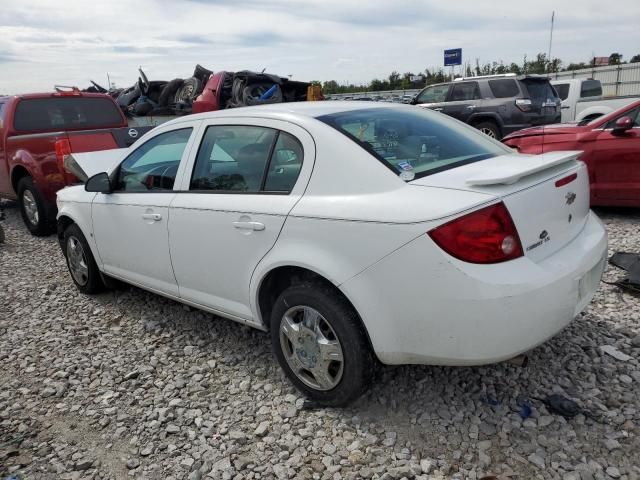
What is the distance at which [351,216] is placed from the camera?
249 centimetres

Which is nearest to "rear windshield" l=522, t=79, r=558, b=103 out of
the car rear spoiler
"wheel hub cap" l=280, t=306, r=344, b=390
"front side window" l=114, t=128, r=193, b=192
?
the car rear spoiler

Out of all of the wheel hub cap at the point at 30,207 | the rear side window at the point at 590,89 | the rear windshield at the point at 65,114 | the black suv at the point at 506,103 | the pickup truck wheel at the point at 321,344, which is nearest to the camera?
the pickup truck wheel at the point at 321,344

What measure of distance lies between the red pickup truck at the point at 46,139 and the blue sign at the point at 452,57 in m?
19.3

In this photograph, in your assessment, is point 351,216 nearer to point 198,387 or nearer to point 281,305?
point 281,305

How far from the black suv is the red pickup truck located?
6974mm

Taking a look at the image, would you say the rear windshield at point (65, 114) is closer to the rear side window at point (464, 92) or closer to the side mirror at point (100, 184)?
the side mirror at point (100, 184)

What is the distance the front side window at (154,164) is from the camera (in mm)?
3656

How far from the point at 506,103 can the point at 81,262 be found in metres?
10.1

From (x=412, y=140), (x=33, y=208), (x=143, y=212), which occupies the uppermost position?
(x=412, y=140)

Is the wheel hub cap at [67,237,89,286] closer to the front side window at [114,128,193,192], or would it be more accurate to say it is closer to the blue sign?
the front side window at [114,128,193,192]

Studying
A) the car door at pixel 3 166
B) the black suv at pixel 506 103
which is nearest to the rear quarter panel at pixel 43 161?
the car door at pixel 3 166

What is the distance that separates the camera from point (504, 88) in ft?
40.0

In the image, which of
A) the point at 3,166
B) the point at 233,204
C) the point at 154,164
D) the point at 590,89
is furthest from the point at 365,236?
the point at 590,89

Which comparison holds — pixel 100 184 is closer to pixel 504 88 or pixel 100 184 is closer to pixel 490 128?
pixel 490 128
